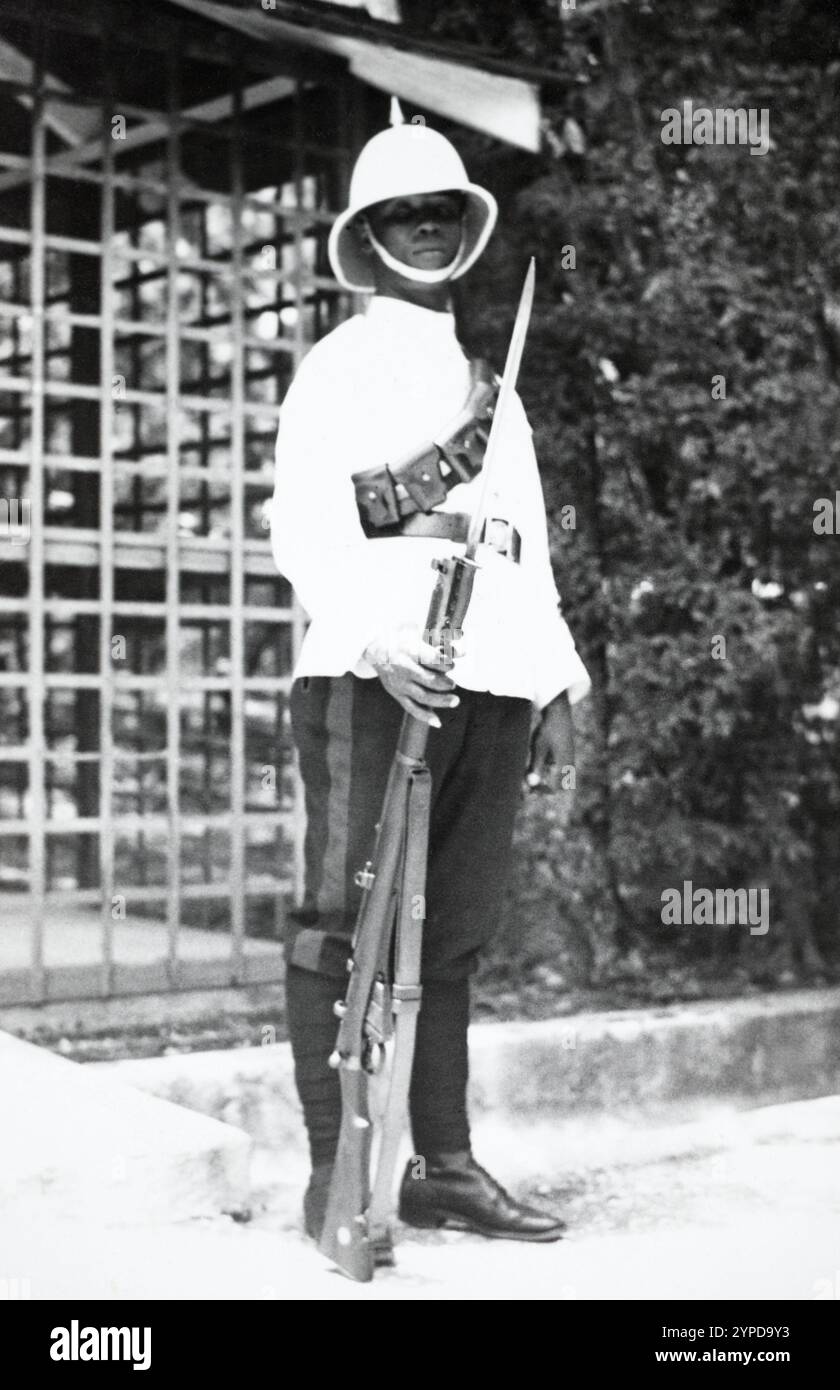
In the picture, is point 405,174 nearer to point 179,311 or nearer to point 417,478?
point 417,478

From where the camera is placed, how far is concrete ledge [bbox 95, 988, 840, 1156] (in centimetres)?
388

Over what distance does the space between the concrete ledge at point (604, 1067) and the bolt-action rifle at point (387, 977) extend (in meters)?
0.80

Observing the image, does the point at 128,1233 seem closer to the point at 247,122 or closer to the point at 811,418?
the point at 811,418

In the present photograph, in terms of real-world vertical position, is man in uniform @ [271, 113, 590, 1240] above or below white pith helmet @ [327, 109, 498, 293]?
below

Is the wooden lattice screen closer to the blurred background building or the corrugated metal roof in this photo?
the blurred background building

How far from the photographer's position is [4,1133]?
3.28 m

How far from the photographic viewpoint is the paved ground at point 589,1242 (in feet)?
10.0

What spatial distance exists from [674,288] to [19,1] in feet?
5.76

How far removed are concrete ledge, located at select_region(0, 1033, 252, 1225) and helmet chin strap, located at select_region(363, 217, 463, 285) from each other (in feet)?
5.13

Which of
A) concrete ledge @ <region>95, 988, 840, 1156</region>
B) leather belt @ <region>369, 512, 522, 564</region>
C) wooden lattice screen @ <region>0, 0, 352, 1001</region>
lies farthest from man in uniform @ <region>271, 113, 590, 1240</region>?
wooden lattice screen @ <region>0, 0, 352, 1001</region>

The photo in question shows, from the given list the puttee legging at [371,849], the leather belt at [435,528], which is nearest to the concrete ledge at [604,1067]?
the puttee legging at [371,849]

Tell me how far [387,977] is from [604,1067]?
1426mm

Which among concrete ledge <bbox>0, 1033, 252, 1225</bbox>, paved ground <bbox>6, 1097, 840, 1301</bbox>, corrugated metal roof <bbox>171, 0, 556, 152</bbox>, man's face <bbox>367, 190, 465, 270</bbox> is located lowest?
paved ground <bbox>6, 1097, 840, 1301</bbox>

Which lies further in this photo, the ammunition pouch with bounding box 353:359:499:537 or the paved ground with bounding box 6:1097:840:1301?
the ammunition pouch with bounding box 353:359:499:537
